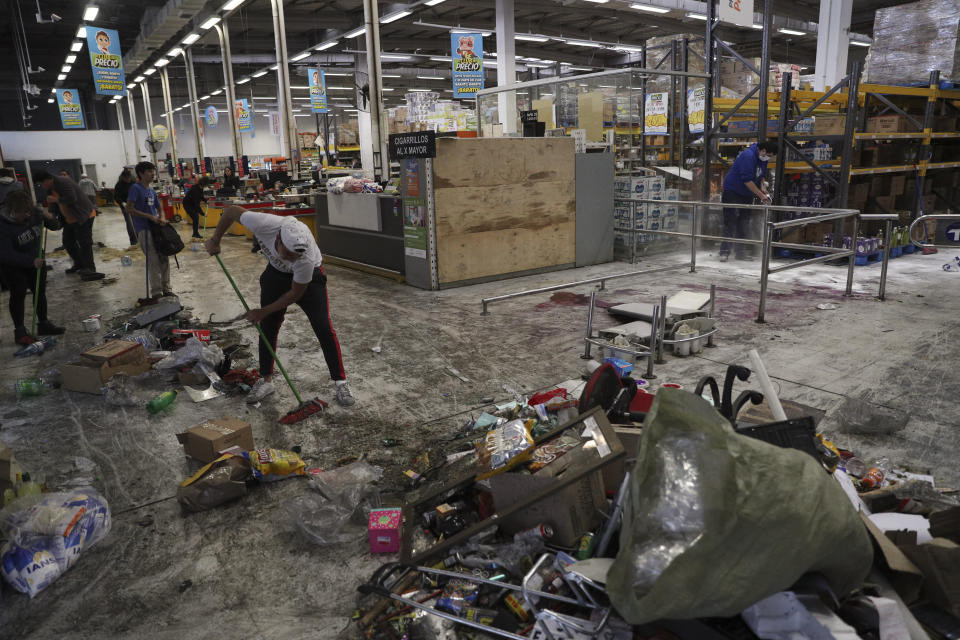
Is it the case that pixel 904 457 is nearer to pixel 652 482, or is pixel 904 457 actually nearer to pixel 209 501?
pixel 652 482

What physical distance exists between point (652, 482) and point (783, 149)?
869cm

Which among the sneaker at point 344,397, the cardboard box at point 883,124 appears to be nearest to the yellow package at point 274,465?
the sneaker at point 344,397

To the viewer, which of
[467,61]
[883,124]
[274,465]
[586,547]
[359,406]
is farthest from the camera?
[467,61]

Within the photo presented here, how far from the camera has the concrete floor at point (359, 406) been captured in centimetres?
255

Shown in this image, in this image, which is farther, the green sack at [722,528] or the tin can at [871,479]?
the tin can at [871,479]

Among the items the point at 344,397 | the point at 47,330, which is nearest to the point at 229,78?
the point at 47,330

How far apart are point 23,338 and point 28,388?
5.45 feet

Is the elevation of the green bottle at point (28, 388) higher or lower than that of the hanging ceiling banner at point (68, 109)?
lower

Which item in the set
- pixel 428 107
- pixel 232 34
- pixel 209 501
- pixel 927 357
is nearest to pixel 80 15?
pixel 232 34

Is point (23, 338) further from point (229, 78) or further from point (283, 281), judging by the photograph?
point (229, 78)

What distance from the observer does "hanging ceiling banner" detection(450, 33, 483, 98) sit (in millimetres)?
→ 15036

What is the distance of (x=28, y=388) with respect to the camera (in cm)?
488

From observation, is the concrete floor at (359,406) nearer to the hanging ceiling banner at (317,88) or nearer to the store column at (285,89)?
the store column at (285,89)

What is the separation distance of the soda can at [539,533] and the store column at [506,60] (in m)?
14.1
